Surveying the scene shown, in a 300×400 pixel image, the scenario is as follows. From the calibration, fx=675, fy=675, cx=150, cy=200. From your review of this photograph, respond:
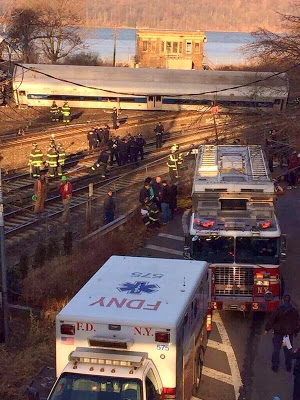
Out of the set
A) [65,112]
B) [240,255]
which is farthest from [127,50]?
[240,255]

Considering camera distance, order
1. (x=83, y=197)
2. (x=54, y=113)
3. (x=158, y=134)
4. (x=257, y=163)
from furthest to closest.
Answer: (x=54, y=113) < (x=158, y=134) < (x=83, y=197) < (x=257, y=163)

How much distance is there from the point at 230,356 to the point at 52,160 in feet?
44.3

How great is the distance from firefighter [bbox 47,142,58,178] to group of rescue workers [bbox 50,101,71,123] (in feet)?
42.3

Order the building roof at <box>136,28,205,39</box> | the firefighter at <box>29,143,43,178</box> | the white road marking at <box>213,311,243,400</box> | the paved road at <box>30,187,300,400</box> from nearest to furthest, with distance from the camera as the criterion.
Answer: the paved road at <box>30,187,300,400</box>, the white road marking at <box>213,311,243,400</box>, the firefighter at <box>29,143,43,178</box>, the building roof at <box>136,28,205,39</box>

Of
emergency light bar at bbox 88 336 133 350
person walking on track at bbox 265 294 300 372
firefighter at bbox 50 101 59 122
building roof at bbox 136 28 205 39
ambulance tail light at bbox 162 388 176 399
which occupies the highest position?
building roof at bbox 136 28 205 39

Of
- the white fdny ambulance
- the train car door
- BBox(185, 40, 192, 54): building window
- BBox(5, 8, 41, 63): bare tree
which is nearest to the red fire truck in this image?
the white fdny ambulance

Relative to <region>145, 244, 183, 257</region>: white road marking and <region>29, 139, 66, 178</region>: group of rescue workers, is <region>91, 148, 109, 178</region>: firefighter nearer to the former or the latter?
<region>29, 139, 66, 178</region>: group of rescue workers

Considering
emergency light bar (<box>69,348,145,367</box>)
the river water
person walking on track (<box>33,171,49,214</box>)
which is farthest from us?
the river water

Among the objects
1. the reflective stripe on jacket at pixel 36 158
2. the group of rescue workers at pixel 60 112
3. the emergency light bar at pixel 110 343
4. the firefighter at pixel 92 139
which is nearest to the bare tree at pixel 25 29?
the group of rescue workers at pixel 60 112

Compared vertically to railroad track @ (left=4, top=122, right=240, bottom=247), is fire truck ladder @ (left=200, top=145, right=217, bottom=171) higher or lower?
higher

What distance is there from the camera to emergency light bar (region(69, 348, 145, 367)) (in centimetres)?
748

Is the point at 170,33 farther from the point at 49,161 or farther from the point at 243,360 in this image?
the point at 243,360

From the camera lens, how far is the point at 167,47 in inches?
2606

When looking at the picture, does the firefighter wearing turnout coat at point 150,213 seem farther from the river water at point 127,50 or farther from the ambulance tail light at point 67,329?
the river water at point 127,50
